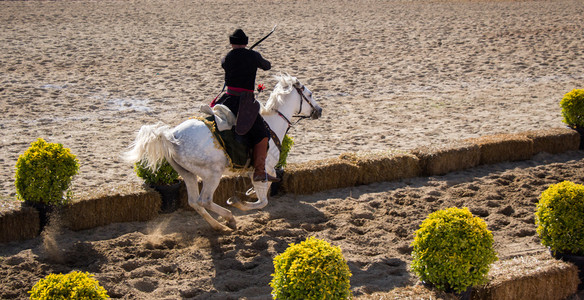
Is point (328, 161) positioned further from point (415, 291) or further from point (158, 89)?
point (158, 89)

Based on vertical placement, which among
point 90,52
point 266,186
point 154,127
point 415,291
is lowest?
point 415,291

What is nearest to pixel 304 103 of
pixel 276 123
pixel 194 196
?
pixel 276 123

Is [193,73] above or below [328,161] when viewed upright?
above

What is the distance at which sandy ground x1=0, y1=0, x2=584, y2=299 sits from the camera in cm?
701

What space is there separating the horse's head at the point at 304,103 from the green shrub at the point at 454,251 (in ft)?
10.3

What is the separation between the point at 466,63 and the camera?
17.8 meters

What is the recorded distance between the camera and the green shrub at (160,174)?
8.20 metres

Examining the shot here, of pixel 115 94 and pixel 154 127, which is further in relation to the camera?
pixel 115 94

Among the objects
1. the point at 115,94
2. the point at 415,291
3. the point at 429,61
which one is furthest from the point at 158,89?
the point at 415,291

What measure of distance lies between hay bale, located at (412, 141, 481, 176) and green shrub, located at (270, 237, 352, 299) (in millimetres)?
5435

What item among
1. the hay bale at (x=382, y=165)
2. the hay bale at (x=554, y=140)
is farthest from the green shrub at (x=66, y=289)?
the hay bale at (x=554, y=140)

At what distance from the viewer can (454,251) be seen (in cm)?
567

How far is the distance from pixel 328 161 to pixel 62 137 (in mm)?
4935

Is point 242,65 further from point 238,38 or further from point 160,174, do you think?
point 160,174
